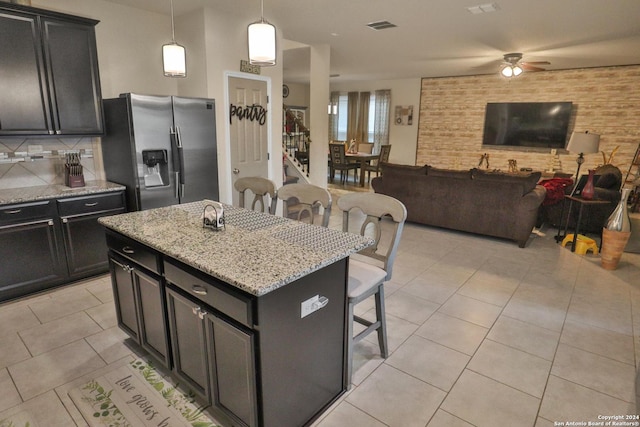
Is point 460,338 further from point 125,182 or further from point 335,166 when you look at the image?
point 335,166

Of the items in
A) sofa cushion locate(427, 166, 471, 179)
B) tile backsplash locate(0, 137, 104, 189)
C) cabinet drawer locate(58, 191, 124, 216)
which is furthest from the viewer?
sofa cushion locate(427, 166, 471, 179)

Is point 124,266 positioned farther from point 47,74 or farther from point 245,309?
point 47,74

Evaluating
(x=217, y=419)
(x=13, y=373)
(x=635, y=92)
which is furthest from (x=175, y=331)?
(x=635, y=92)

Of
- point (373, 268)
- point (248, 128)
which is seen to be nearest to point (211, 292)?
point (373, 268)

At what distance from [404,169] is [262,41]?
352 centimetres

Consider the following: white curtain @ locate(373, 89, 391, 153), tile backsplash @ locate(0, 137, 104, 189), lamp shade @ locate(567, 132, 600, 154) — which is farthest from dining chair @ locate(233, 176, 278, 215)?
white curtain @ locate(373, 89, 391, 153)

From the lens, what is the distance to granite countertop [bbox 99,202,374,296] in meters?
1.46

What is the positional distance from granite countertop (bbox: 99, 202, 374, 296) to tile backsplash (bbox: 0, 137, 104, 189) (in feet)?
5.92

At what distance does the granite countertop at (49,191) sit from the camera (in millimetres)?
2869

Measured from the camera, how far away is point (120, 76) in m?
3.80

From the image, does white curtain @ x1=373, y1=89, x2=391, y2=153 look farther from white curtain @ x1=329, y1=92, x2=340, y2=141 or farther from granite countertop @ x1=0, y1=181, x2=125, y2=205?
granite countertop @ x1=0, y1=181, x2=125, y2=205

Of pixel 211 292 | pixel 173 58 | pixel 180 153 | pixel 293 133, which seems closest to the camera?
pixel 211 292

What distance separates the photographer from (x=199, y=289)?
1.61 metres

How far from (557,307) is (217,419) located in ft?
9.00
